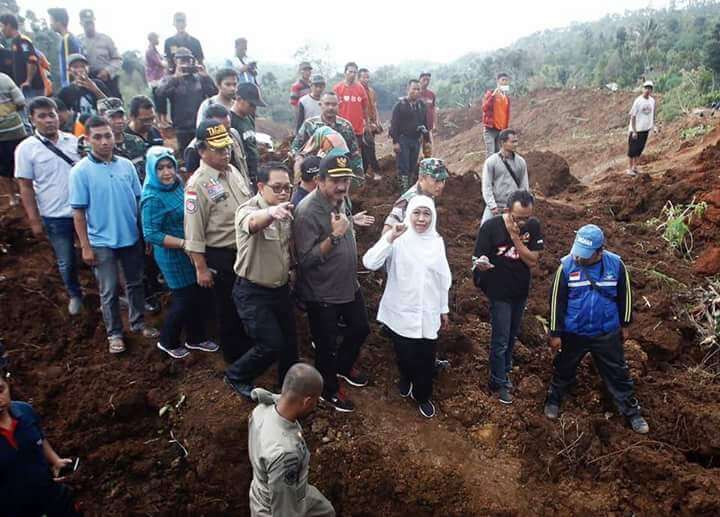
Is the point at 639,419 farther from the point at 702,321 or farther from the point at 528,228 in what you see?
the point at 702,321

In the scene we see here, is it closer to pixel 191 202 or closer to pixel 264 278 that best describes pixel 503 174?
pixel 264 278

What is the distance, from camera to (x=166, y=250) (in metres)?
3.73

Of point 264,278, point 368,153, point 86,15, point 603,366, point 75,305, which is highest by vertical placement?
point 86,15

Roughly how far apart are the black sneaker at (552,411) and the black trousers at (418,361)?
1.02 meters

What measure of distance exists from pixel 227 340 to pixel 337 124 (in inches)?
108

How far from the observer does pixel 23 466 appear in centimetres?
239

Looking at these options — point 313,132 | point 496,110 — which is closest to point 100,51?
point 313,132

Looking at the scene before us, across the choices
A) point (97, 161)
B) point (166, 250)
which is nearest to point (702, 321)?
point (166, 250)

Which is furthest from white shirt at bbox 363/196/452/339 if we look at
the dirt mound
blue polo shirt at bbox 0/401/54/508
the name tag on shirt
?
the dirt mound

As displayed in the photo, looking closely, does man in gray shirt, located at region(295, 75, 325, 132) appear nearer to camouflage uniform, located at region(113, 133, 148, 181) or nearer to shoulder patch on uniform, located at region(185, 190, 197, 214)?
camouflage uniform, located at region(113, 133, 148, 181)

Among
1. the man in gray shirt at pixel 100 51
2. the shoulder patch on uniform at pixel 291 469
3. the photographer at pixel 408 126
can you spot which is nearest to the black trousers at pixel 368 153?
the photographer at pixel 408 126

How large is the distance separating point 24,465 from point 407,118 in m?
6.21

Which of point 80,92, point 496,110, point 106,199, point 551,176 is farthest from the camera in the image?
point 551,176

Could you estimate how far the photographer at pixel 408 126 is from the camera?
7.18 meters
